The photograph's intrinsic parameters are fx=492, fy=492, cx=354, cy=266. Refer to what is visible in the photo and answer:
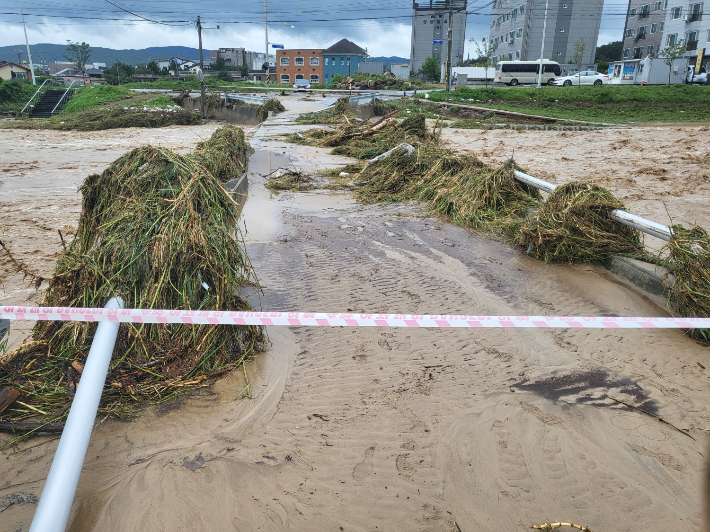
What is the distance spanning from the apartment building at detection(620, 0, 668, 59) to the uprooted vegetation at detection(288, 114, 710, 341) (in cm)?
7263

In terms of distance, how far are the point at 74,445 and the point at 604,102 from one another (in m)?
38.1

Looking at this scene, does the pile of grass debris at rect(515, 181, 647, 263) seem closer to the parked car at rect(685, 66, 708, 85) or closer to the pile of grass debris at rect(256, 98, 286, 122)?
the pile of grass debris at rect(256, 98, 286, 122)

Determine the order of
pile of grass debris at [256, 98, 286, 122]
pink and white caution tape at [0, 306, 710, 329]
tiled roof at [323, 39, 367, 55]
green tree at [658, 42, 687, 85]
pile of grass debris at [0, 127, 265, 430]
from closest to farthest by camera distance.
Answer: pink and white caution tape at [0, 306, 710, 329] < pile of grass debris at [0, 127, 265, 430] < pile of grass debris at [256, 98, 286, 122] < green tree at [658, 42, 687, 85] < tiled roof at [323, 39, 367, 55]

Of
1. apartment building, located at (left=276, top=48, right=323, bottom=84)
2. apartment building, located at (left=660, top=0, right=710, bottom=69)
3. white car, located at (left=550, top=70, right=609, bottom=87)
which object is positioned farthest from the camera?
apartment building, located at (left=276, top=48, right=323, bottom=84)

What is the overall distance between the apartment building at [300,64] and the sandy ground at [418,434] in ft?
299

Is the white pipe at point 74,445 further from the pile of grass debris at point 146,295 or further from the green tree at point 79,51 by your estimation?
the green tree at point 79,51

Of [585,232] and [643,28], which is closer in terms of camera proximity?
[585,232]

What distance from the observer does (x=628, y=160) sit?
14.1m

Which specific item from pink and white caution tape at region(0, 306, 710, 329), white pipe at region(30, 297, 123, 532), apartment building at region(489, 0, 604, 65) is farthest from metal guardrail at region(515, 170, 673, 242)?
apartment building at region(489, 0, 604, 65)

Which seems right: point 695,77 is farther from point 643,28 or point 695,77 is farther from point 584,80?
point 643,28

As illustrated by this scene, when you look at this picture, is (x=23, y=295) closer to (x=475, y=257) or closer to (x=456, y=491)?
(x=456, y=491)

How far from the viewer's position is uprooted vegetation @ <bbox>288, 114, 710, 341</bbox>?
4.89 metres

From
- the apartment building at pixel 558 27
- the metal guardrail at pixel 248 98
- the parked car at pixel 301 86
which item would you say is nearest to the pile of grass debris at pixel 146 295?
the metal guardrail at pixel 248 98

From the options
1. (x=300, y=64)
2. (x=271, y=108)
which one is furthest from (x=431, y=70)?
(x=271, y=108)
